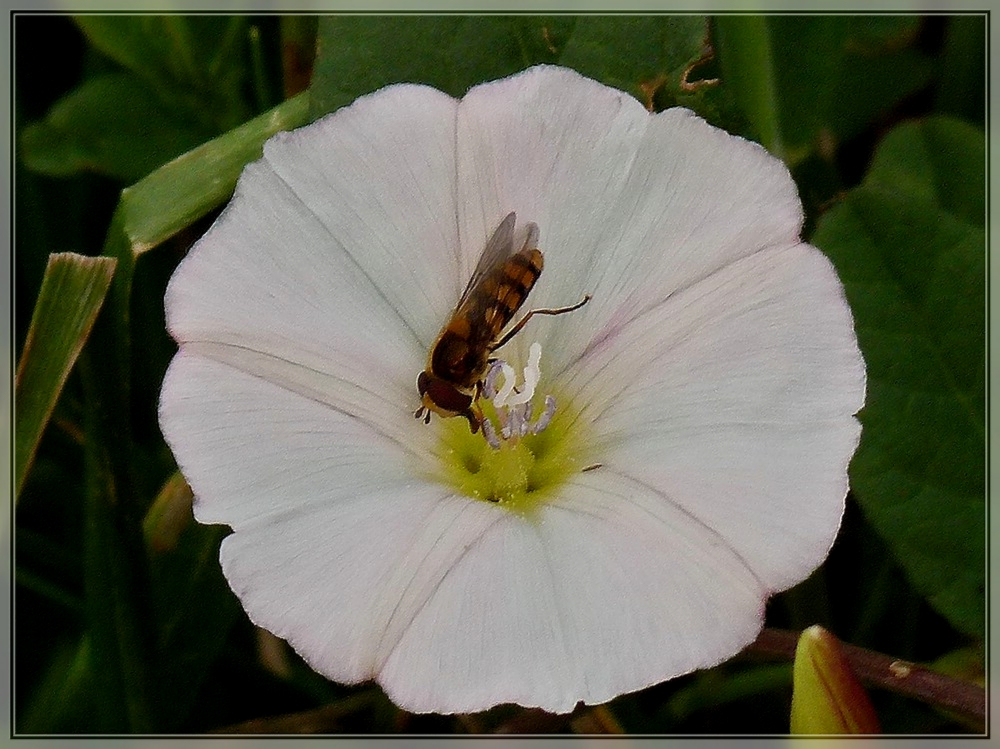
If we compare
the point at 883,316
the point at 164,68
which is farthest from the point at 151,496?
the point at 883,316

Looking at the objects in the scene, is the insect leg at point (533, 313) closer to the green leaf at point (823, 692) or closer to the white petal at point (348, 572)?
the white petal at point (348, 572)

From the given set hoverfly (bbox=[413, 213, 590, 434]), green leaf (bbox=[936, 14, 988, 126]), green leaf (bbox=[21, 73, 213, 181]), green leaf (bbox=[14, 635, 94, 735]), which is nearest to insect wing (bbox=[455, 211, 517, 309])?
hoverfly (bbox=[413, 213, 590, 434])

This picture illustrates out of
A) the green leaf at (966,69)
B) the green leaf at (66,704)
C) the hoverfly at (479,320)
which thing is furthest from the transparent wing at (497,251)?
the green leaf at (966,69)

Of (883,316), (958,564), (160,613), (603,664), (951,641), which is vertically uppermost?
(603,664)

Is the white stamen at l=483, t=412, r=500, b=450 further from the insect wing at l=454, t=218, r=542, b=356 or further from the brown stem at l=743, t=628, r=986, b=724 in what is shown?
the brown stem at l=743, t=628, r=986, b=724

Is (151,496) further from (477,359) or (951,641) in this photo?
(951,641)

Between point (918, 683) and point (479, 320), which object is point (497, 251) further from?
point (918, 683)
